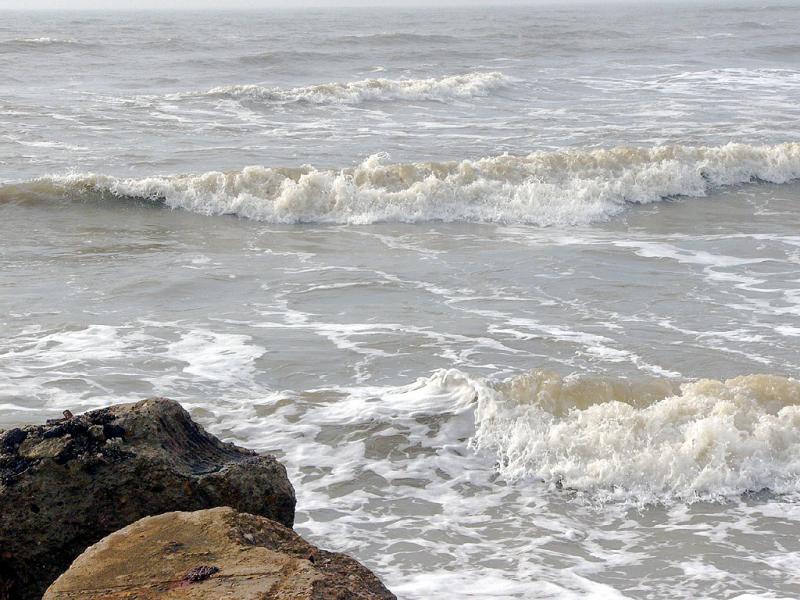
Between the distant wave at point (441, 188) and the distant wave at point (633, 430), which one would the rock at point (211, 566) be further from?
the distant wave at point (441, 188)

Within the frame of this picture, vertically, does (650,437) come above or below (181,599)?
below

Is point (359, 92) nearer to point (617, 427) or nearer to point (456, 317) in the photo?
point (456, 317)

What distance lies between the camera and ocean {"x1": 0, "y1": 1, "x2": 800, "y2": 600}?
598cm

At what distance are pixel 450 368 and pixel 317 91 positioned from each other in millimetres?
18824

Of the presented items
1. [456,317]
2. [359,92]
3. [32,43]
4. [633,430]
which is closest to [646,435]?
[633,430]

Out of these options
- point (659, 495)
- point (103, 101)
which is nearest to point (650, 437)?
point (659, 495)

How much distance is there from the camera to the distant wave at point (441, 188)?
14.7m

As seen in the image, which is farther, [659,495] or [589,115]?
[589,115]

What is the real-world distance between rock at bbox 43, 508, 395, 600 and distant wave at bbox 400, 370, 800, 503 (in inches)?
134

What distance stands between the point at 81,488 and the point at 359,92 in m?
22.7

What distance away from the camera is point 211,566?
314cm

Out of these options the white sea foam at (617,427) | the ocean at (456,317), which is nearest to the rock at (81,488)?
the ocean at (456,317)

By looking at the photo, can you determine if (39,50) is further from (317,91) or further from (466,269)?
(466,269)

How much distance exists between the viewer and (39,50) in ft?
124
